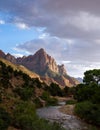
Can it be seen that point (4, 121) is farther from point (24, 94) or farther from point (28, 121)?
point (24, 94)

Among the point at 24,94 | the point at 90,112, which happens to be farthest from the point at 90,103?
the point at 24,94

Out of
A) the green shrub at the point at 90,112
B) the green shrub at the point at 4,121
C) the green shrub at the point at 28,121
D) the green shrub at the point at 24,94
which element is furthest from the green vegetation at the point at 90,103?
the green shrub at the point at 4,121

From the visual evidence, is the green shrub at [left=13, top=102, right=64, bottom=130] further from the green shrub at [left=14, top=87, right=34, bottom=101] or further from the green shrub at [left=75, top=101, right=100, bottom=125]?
the green shrub at [left=14, top=87, right=34, bottom=101]

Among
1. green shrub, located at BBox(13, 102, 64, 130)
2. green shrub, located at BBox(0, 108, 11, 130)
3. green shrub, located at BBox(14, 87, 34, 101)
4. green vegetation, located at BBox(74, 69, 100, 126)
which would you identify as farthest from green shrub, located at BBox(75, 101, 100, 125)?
green shrub, located at BBox(14, 87, 34, 101)

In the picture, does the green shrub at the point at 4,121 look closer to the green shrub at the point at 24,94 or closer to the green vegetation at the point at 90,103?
the green vegetation at the point at 90,103

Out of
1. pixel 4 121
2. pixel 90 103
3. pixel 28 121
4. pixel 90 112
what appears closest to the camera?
pixel 4 121

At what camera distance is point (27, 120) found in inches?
1315

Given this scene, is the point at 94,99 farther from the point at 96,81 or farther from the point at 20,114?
the point at 20,114

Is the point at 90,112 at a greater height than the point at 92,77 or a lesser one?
lesser

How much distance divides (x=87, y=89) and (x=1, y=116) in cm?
4594

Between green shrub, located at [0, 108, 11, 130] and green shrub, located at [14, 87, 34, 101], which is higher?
green shrub, located at [14, 87, 34, 101]

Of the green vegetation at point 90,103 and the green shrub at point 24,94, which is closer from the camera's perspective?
the green vegetation at point 90,103

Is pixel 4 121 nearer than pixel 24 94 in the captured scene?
Yes

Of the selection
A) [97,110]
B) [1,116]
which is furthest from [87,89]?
[1,116]
